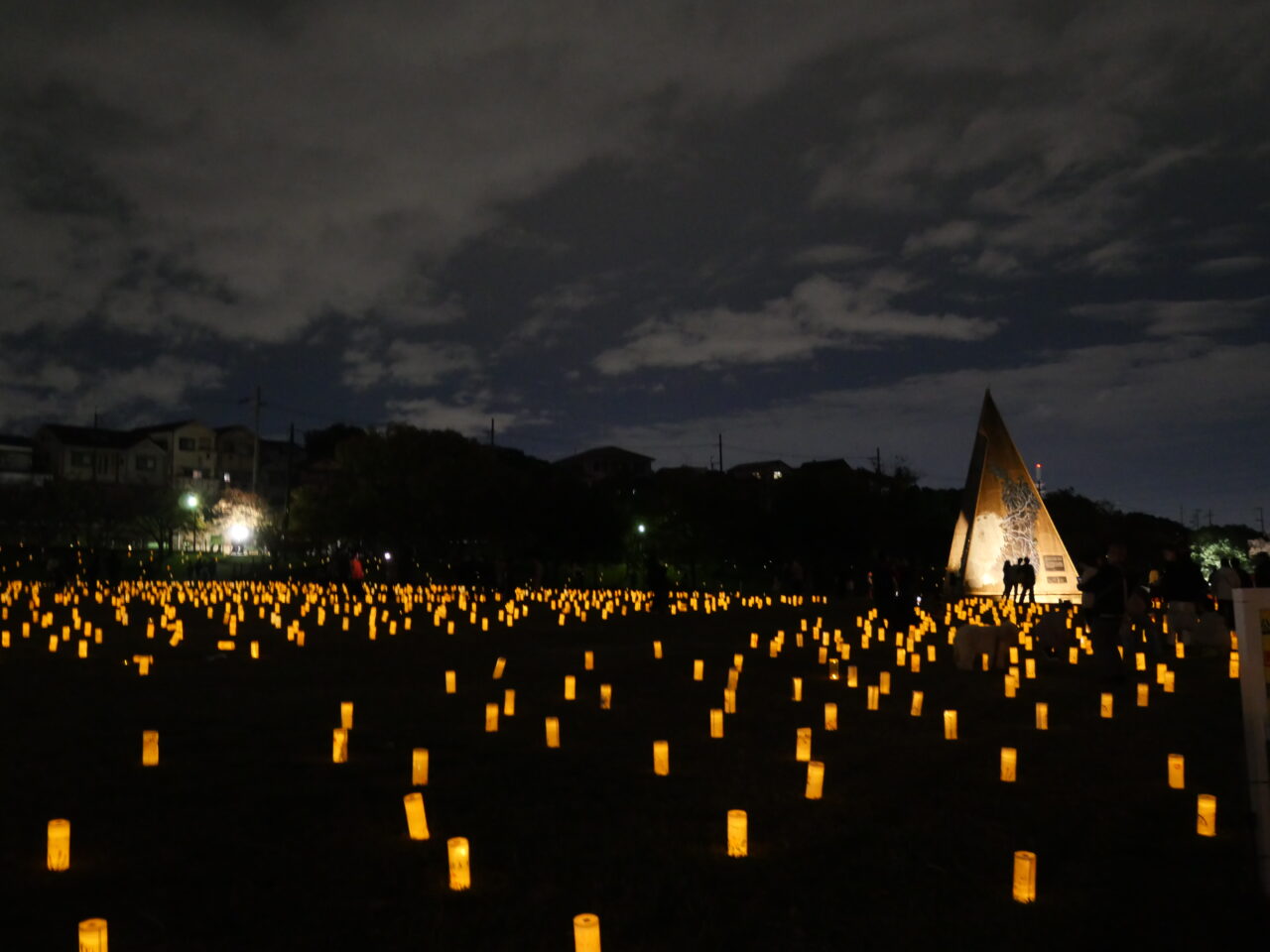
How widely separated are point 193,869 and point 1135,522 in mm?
87596

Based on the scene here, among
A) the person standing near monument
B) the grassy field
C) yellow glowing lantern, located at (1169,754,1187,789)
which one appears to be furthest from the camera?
the person standing near monument

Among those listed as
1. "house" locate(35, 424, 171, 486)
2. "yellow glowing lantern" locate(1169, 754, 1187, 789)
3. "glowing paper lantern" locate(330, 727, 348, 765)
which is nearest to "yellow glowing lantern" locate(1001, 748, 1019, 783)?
"yellow glowing lantern" locate(1169, 754, 1187, 789)

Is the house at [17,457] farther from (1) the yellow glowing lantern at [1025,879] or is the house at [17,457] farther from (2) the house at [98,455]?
(1) the yellow glowing lantern at [1025,879]

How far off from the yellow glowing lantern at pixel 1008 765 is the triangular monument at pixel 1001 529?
26.3 meters

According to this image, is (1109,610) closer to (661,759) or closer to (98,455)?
(661,759)

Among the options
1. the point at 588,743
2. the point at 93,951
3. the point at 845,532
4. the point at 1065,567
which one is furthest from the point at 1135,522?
the point at 93,951

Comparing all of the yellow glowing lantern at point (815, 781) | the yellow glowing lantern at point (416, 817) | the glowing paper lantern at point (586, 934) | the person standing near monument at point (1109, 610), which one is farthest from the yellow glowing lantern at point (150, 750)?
the person standing near monument at point (1109, 610)

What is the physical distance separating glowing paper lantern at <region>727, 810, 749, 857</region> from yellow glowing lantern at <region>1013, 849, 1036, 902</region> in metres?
1.45

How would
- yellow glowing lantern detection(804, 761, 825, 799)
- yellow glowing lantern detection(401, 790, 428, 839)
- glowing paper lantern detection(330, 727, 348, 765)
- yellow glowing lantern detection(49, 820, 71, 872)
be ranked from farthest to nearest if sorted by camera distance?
1. glowing paper lantern detection(330, 727, 348, 765)
2. yellow glowing lantern detection(804, 761, 825, 799)
3. yellow glowing lantern detection(401, 790, 428, 839)
4. yellow glowing lantern detection(49, 820, 71, 872)

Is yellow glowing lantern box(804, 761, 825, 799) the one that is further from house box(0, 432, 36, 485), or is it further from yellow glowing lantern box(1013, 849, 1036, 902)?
house box(0, 432, 36, 485)

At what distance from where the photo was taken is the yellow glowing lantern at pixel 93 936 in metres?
4.21

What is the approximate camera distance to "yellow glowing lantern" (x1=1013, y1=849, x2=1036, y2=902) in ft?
17.0

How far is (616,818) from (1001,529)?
93.7ft

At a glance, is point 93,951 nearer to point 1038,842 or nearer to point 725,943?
point 725,943
